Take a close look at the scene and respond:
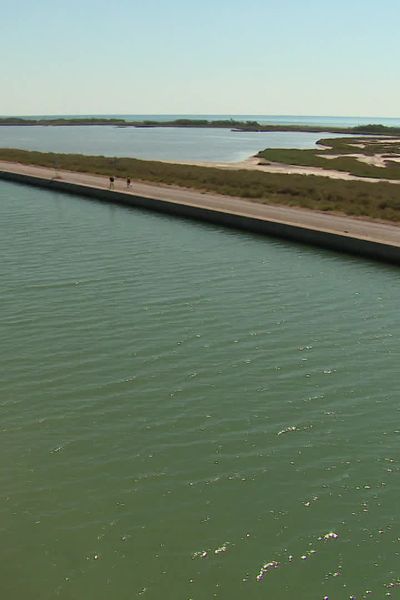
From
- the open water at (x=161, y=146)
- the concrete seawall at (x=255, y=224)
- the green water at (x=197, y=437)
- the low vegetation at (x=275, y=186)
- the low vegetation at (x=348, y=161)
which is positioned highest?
the open water at (x=161, y=146)

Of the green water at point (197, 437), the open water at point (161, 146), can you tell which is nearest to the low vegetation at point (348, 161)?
the open water at point (161, 146)

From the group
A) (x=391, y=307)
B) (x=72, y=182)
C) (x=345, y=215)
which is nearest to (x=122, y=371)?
(x=391, y=307)

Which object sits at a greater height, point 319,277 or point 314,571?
point 319,277

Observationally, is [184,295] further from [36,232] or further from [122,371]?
[36,232]

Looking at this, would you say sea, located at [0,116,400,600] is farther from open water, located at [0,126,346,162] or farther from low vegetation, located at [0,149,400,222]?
open water, located at [0,126,346,162]

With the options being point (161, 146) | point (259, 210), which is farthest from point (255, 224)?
point (161, 146)

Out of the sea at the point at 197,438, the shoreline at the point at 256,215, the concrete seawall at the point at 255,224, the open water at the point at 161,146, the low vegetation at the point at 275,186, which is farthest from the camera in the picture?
the open water at the point at 161,146

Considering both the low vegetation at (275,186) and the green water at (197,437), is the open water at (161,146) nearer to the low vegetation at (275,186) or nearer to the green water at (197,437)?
the low vegetation at (275,186)

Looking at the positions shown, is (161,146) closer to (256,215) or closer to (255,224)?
(256,215)
